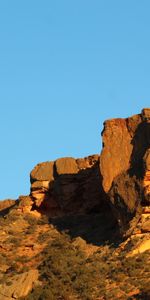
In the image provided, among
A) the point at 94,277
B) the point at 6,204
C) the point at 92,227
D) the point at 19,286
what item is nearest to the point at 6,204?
the point at 6,204

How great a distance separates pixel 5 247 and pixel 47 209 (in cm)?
809

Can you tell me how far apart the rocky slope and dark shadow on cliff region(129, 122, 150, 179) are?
76 mm

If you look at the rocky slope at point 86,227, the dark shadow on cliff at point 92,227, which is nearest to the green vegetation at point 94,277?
the rocky slope at point 86,227

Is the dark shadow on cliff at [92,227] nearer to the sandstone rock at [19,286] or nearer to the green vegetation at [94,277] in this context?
the green vegetation at [94,277]

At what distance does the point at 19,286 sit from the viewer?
184 feet

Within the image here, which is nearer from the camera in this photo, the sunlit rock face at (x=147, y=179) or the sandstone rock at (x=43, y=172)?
the sunlit rock face at (x=147, y=179)

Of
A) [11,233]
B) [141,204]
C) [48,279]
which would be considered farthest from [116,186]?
[11,233]

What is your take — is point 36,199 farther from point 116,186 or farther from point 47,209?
point 116,186

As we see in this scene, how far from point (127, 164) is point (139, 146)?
1.53 meters

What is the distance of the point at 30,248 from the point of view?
66750 mm

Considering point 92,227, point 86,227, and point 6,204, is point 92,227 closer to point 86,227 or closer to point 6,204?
point 86,227

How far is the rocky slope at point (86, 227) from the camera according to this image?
5425 cm

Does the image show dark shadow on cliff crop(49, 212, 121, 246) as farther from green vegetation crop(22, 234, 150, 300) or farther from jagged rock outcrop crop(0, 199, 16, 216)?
jagged rock outcrop crop(0, 199, 16, 216)

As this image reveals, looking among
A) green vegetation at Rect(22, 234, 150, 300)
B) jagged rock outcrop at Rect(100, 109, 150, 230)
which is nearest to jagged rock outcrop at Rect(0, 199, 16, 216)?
jagged rock outcrop at Rect(100, 109, 150, 230)
